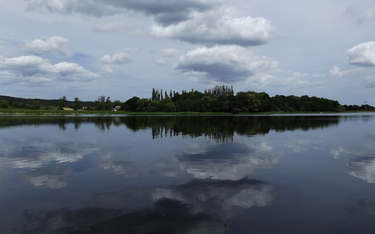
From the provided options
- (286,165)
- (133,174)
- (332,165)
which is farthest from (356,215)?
(133,174)

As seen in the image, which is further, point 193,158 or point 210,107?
point 210,107

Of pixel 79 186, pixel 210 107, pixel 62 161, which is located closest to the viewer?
pixel 79 186

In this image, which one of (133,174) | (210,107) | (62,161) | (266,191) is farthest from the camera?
(210,107)

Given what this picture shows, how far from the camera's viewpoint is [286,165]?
15062 millimetres

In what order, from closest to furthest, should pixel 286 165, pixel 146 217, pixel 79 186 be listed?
pixel 146 217 → pixel 79 186 → pixel 286 165

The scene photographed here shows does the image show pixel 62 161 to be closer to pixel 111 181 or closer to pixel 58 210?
pixel 111 181

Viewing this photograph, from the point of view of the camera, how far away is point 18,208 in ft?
28.2

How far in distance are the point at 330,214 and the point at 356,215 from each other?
2.94 feet

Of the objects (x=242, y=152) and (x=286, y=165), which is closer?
(x=286, y=165)

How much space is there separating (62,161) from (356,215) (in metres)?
16.6

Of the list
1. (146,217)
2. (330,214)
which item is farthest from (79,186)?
(330,214)

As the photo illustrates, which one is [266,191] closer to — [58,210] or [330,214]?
[330,214]

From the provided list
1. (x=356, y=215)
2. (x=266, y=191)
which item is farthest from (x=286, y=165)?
(x=356, y=215)

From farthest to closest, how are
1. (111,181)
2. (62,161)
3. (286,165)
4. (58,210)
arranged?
(62,161) → (286,165) → (111,181) → (58,210)
